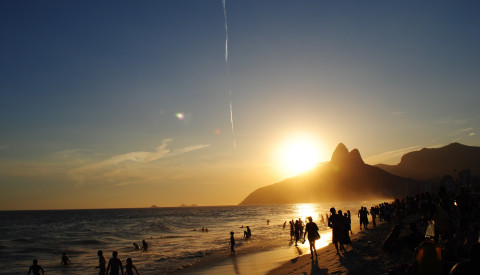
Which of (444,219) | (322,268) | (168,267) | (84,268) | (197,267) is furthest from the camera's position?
(84,268)

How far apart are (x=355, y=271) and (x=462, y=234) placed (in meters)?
3.61

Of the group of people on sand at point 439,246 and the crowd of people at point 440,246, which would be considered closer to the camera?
the group of people on sand at point 439,246

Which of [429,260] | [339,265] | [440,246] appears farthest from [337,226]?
[429,260]

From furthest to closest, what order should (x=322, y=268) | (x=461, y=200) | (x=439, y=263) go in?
1. (x=461, y=200)
2. (x=322, y=268)
3. (x=439, y=263)

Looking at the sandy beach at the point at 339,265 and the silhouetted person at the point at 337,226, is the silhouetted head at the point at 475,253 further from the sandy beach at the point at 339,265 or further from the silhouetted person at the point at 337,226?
the silhouetted person at the point at 337,226

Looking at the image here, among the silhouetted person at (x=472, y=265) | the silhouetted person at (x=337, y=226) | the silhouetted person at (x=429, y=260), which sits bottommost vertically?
the silhouetted person at (x=337, y=226)

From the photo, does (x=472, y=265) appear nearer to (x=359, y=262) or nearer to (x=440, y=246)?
(x=440, y=246)

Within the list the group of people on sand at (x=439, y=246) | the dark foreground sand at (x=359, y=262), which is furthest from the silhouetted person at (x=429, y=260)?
the dark foreground sand at (x=359, y=262)

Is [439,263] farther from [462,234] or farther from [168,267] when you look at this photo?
[168,267]

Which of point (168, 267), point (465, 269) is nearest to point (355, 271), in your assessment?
point (465, 269)

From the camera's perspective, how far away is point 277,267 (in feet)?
53.6

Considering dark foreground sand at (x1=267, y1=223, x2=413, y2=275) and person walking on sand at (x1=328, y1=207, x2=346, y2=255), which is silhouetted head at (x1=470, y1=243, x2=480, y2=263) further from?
person walking on sand at (x1=328, y1=207, x2=346, y2=255)

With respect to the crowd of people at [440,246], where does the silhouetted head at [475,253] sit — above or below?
above

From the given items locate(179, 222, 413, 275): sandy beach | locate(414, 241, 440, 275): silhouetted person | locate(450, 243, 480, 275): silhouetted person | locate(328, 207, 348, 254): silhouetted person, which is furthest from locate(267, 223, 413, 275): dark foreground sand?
locate(450, 243, 480, 275): silhouetted person
